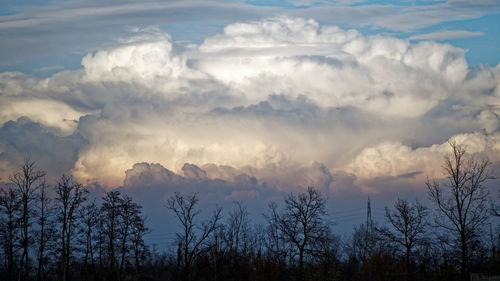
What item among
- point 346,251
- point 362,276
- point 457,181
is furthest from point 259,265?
point 346,251

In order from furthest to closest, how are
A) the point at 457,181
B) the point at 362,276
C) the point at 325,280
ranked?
the point at 362,276, the point at 325,280, the point at 457,181

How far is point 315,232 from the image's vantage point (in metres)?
63.4

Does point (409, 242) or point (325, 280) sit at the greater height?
point (409, 242)

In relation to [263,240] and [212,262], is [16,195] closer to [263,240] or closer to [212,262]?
[212,262]

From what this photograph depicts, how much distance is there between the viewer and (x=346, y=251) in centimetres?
11212

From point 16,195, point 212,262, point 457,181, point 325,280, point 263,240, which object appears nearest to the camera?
point 457,181

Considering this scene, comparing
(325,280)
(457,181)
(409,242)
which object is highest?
(457,181)

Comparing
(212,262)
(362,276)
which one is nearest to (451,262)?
(362,276)

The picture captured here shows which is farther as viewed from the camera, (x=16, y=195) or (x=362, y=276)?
(x=362, y=276)

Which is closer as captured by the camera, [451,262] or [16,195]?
[16,195]

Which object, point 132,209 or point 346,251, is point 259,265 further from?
point 346,251

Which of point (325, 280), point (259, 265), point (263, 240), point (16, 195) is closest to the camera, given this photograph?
point (16, 195)

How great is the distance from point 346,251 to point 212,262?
45.5m

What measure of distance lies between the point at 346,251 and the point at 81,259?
6400 cm
